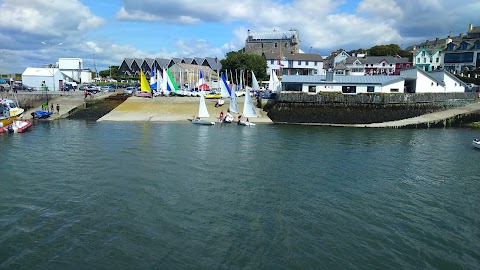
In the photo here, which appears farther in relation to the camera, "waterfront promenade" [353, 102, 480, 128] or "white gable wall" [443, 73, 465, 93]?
"white gable wall" [443, 73, 465, 93]

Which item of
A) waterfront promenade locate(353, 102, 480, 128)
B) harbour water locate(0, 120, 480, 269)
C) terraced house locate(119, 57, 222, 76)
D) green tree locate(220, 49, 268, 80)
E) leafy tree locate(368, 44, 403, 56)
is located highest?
leafy tree locate(368, 44, 403, 56)

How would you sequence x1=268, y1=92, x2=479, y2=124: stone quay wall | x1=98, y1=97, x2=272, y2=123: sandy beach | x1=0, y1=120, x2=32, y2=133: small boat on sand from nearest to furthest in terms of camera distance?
x1=0, y1=120, x2=32, y2=133: small boat on sand → x1=268, y1=92, x2=479, y2=124: stone quay wall → x1=98, y1=97, x2=272, y2=123: sandy beach

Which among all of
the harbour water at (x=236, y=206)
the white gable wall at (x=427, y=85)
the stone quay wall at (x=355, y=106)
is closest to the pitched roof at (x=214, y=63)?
the stone quay wall at (x=355, y=106)

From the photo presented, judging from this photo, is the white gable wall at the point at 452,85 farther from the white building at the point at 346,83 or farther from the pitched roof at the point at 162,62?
the pitched roof at the point at 162,62

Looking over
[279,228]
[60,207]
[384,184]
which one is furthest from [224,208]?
[384,184]

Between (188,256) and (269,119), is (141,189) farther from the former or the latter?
(269,119)

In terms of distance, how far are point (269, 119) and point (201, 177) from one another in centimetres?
3552

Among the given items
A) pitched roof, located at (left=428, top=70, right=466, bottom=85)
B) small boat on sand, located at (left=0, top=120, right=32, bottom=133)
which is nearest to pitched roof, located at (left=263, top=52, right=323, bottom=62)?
pitched roof, located at (left=428, top=70, right=466, bottom=85)

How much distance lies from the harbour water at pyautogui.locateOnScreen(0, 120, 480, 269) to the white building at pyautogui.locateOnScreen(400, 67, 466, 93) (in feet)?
93.0

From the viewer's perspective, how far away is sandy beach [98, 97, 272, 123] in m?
62.3

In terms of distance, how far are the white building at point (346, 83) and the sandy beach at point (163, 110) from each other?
8.85 meters

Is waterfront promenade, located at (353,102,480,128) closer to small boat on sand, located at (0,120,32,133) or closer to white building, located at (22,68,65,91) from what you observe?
small boat on sand, located at (0,120,32,133)

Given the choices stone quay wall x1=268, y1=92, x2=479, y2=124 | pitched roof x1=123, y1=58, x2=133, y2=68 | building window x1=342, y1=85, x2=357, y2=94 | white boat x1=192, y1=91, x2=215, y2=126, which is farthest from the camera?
pitched roof x1=123, y1=58, x2=133, y2=68

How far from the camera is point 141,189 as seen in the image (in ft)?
82.3
